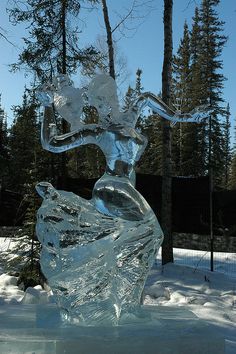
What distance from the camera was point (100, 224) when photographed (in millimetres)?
3924

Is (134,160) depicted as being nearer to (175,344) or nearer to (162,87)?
(175,344)

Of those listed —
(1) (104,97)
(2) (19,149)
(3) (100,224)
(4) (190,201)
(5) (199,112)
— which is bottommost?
(3) (100,224)

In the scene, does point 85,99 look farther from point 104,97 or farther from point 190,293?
point 190,293

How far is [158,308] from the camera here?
4445 mm

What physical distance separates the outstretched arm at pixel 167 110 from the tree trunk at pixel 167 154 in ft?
13.5

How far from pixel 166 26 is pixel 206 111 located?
5188 millimetres

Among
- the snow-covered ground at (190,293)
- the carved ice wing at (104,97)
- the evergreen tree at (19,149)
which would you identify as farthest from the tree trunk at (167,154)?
the evergreen tree at (19,149)

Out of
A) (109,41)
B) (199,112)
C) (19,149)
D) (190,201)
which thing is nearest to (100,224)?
(199,112)

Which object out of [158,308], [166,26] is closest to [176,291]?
[158,308]

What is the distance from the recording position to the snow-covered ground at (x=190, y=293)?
5.64 metres

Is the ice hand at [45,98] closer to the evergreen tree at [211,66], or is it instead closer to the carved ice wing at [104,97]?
the carved ice wing at [104,97]

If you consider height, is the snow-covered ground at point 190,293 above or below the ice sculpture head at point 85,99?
below

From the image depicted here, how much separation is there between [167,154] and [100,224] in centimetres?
484

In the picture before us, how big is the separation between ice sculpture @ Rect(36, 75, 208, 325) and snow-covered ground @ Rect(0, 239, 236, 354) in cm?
149
